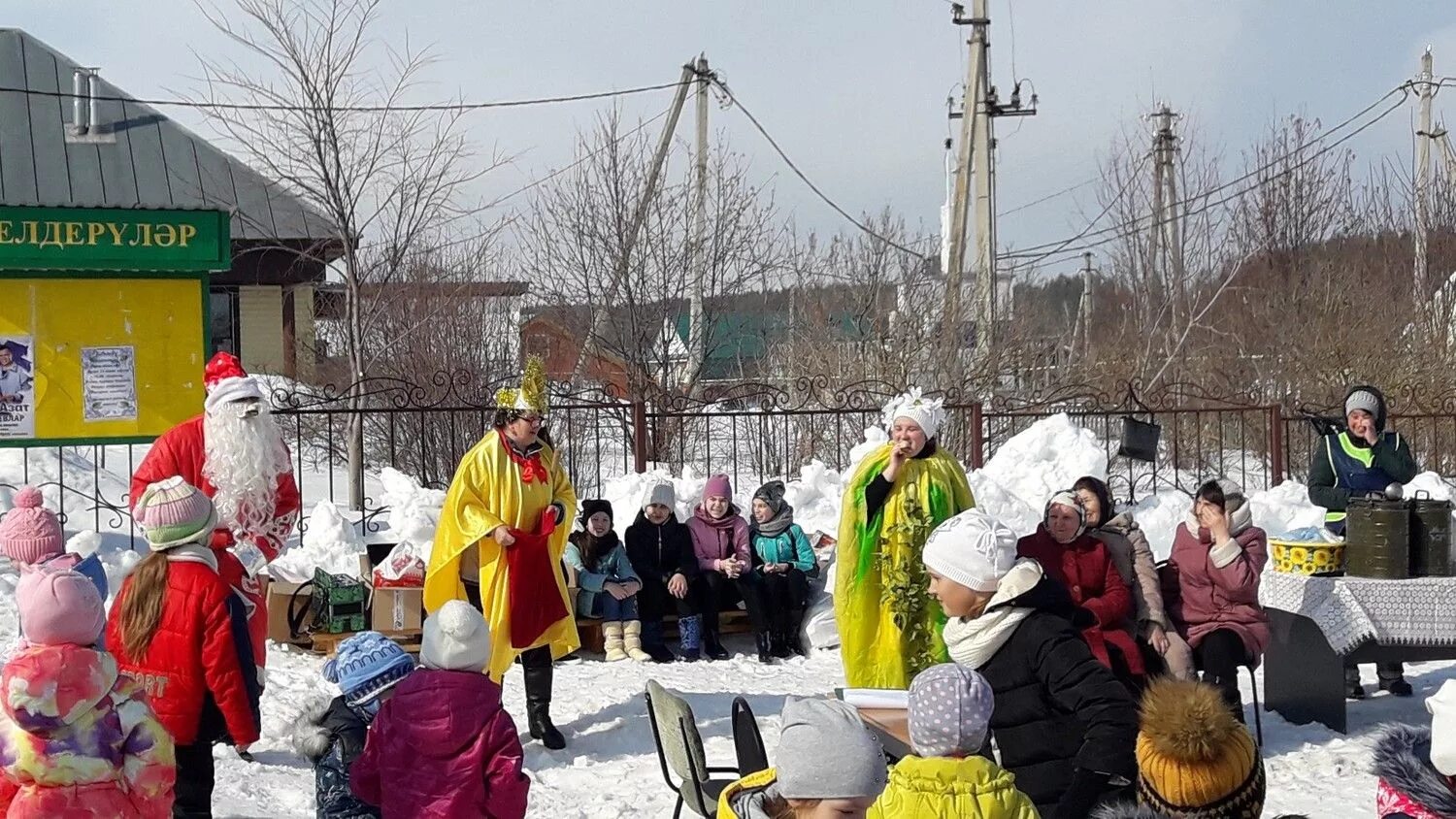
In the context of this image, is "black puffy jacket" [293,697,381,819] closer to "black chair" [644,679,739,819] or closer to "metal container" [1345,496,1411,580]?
"black chair" [644,679,739,819]

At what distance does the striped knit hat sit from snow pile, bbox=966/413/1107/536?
7308 mm

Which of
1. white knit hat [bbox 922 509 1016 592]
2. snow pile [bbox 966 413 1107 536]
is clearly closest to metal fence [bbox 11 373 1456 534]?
snow pile [bbox 966 413 1107 536]

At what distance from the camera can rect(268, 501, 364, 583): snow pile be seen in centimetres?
929

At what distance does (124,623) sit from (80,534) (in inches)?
214

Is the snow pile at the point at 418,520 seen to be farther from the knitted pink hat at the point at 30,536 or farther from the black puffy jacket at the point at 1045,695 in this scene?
the black puffy jacket at the point at 1045,695

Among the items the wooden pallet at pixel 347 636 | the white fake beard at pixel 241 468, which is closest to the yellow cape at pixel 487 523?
the white fake beard at pixel 241 468

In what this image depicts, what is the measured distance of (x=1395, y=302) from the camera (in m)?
17.7

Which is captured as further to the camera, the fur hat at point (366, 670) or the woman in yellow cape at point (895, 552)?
the woman in yellow cape at point (895, 552)

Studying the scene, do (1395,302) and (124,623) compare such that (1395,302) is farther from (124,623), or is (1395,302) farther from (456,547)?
(124,623)

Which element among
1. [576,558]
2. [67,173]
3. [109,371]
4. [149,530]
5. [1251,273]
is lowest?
[576,558]

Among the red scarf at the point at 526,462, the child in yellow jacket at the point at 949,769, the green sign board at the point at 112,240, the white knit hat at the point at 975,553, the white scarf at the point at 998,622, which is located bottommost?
the child in yellow jacket at the point at 949,769

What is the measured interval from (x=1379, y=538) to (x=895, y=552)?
254cm

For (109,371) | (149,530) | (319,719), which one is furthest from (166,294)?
(319,719)

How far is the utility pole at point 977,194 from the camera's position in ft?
51.3
